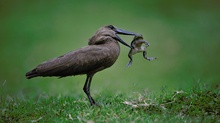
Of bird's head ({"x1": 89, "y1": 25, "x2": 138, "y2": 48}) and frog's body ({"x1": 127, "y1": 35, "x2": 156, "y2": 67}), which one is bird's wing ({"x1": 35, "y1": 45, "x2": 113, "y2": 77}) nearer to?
bird's head ({"x1": 89, "y1": 25, "x2": 138, "y2": 48})

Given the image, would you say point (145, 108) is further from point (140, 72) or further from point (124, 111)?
point (140, 72)

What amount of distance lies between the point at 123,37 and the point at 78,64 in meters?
9.33

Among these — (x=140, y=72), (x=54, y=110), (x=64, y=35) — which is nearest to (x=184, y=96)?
(x=54, y=110)

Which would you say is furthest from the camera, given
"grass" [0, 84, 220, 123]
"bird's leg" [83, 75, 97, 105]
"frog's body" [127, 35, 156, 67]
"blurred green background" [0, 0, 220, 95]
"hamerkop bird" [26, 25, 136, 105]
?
"blurred green background" [0, 0, 220, 95]

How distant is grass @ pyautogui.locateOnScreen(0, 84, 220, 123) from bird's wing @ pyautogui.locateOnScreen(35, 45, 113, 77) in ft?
1.78

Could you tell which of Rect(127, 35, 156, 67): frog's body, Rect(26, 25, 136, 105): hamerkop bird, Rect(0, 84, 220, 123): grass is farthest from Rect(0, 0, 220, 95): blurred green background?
Rect(26, 25, 136, 105): hamerkop bird

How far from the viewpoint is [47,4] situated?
71.5ft

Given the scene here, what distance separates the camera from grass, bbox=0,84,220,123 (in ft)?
24.3

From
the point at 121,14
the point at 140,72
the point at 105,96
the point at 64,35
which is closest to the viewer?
the point at 105,96

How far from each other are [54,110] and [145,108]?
4.23ft

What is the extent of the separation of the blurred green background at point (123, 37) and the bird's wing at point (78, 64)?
4.30 m

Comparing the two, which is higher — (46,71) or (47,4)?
(47,4)

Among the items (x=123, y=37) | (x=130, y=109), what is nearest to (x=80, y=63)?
(x=130, y=109)

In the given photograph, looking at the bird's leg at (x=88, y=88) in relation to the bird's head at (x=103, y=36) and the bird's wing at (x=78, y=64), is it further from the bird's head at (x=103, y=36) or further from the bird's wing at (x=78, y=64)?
the bird's head at (x=103, y=36)
